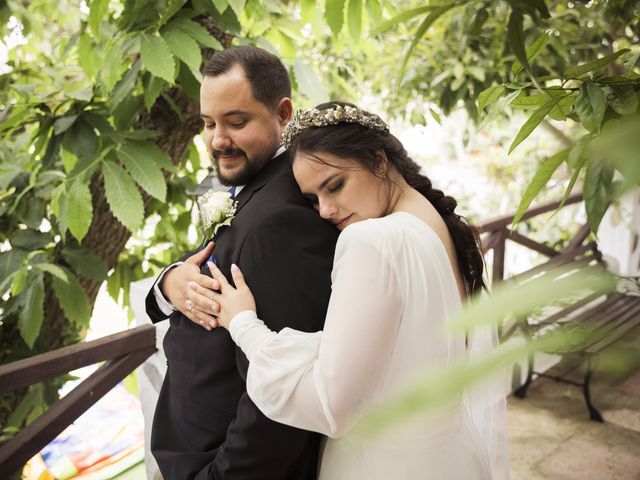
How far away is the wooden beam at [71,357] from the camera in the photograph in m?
1.67

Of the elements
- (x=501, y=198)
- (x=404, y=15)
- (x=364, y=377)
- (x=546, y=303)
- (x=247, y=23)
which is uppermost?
(x=247, y=23)

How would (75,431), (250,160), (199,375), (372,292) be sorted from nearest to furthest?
(372,292) → (199,375) → (250,160) → (75,431)

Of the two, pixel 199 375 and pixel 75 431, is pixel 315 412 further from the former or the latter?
pixel 75 431

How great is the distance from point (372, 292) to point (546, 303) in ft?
2.81

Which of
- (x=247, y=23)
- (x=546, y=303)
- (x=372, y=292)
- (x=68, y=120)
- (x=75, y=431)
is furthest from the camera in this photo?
(x=75, y=431)

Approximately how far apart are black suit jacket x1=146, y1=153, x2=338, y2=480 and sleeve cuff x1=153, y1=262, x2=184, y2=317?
142 mm

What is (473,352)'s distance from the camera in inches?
55.6

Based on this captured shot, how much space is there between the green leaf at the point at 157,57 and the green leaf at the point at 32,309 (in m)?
0.84

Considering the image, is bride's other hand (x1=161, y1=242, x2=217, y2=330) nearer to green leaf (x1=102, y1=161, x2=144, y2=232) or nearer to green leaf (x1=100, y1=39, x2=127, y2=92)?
green leaf (x1=102, y1=161, x2=144, y2=232)

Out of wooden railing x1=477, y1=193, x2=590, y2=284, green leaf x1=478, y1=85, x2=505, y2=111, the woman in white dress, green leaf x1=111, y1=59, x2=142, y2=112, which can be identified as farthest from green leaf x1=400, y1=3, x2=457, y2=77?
wooden railing x1=477, y1=193, x2=590, y2=284

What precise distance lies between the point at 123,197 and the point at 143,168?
142 mm

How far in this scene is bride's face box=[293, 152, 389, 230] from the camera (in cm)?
130

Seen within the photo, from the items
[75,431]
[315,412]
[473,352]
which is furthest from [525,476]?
[75,431]

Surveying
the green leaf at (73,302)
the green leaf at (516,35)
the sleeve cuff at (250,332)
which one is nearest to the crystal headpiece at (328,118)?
the sleeve cuff at (250,332)
